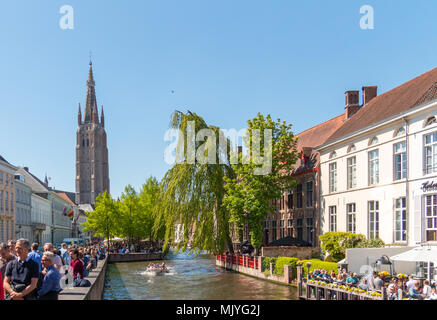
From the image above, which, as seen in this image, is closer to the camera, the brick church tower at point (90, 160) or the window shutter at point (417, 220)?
the window shutter at point (417, 220)

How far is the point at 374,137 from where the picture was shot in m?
27.7

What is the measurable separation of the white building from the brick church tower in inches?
5049

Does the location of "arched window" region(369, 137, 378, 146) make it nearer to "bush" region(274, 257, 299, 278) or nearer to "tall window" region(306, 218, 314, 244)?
"bush" region(274, 257, 299, 278)

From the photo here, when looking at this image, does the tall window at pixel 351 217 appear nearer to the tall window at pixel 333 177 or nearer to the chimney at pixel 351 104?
the tall window at pixel 333 177

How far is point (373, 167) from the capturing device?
28.0 m

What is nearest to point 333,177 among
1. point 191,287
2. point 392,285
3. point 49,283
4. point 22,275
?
point 191,287

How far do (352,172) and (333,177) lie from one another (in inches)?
109

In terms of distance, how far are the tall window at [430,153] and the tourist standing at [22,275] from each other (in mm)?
19068

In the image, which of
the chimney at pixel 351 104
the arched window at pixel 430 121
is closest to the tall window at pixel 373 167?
the arched window at pixel 430 121

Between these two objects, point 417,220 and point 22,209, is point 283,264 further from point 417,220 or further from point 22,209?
point 22,209

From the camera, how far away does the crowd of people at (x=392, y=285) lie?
14625mm

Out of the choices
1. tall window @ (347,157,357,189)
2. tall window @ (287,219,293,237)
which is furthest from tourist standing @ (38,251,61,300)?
tall window @ (287,219,293,237)

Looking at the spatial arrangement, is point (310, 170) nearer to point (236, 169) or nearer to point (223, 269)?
point (236, 169)

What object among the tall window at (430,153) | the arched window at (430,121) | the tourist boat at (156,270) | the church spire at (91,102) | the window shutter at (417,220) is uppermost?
the church spire at (91,102)
